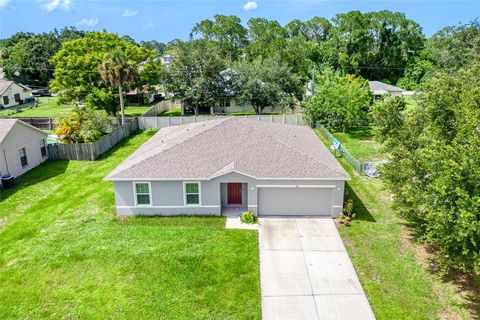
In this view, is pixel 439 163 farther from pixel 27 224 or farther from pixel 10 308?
pixel 27 224

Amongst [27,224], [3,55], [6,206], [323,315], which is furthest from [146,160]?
[3,55]

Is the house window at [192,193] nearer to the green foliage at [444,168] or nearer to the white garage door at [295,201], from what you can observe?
the white garage door at [295,201]

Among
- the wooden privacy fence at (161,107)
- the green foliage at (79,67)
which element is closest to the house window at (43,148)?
the green foliage at (79,67)

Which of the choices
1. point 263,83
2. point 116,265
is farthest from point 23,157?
point 263,83

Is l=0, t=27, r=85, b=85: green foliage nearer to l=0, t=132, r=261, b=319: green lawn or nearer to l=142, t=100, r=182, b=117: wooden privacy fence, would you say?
l=142, t=100, r=182, b=117: wooden privacy fence

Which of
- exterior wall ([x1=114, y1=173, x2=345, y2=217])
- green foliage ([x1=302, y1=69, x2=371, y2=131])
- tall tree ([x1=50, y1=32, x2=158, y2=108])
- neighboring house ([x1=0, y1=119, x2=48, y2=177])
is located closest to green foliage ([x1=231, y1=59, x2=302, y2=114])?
green foliage ([x1=302, y1=69, x2=371, y2=131])

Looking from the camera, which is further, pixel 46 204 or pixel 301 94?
pixel 301 94
